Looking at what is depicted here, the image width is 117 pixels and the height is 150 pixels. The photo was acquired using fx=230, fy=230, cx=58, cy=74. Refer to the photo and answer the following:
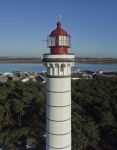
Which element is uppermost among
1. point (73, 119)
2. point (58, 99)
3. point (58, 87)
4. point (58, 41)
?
point (58, 41)

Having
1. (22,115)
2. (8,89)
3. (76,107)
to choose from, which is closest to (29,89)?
(8,89)

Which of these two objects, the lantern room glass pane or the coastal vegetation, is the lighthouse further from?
the coastal vegetation

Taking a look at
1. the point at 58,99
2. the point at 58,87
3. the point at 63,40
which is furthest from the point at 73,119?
the point at 63,40

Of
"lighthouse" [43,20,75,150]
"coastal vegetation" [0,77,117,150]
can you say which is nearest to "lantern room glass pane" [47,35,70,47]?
"lighthouse" [43,20,75,150]

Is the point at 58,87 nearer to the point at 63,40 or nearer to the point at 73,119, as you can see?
the point at 63,40

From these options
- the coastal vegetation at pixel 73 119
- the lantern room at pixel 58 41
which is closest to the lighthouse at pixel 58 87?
the lantern room at pixel 58 41

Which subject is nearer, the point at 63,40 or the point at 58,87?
the point at 63,40

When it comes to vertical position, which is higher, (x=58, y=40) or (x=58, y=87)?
(x=58, y=40)

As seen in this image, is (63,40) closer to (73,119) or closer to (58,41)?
(58,41)
